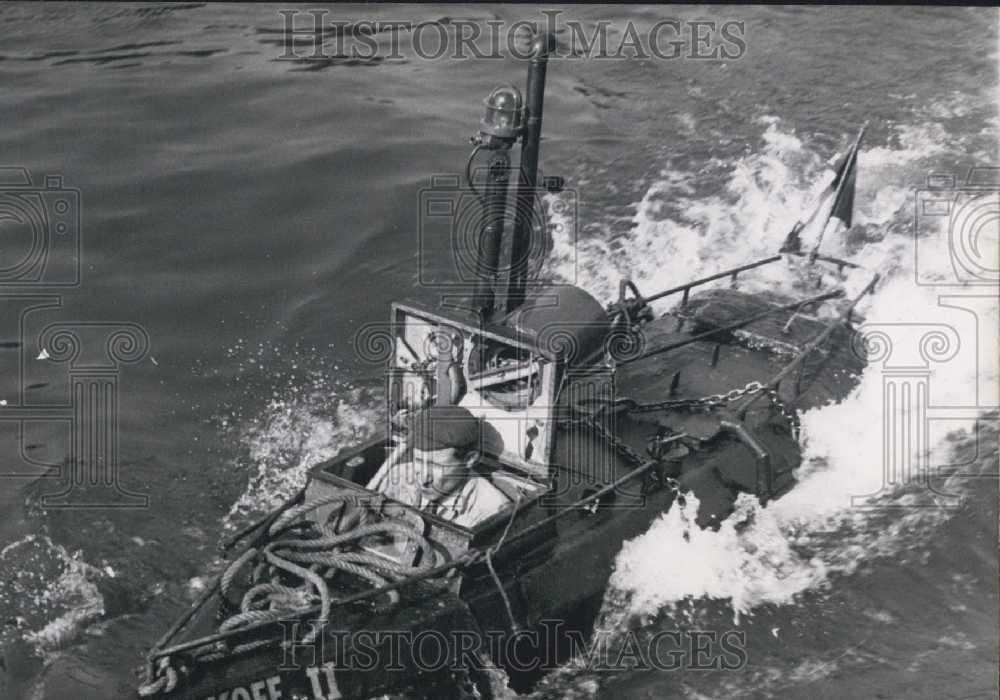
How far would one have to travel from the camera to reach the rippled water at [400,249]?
406 inches

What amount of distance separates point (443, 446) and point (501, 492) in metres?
0.89

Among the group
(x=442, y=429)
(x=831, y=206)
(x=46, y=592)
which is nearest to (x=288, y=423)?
(x=46, y=592)

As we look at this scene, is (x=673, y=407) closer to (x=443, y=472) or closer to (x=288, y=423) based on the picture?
(x=443, y=472)

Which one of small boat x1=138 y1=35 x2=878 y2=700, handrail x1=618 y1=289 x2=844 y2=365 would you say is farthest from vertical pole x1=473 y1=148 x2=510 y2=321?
handrail x1=618 y1=289 x2=844 y2=365

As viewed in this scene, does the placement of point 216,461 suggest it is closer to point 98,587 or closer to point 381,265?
point 98,587

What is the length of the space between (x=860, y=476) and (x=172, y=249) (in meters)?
9.85

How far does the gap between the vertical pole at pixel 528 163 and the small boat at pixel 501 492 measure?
25 millimetres

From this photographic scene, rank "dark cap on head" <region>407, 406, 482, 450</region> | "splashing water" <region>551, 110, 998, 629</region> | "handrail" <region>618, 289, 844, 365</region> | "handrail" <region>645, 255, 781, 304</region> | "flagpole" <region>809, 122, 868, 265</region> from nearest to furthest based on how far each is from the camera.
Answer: "dark cap on head" <region>407, 406, 482, 450</region>, "splashing water" <region>551, 110, 998, 629</region>, "handrail" <region>618, 289, 844, 365</region>, "handrail" <region>645, 255, 781, 304</region>, "flagpole" <region>809, 122, 868, 265</region>

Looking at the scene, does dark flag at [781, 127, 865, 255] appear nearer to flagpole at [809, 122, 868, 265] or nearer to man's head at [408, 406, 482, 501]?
flagpole at [809, 122, 868, 265]

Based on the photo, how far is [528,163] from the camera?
35.4 ft

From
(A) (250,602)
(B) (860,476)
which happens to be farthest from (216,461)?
(B) (860,476)

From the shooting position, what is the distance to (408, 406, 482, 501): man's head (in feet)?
28.8

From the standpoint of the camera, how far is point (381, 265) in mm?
16141

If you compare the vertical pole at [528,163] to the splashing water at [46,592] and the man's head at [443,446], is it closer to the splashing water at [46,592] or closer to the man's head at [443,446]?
the man's head at [443,446]
